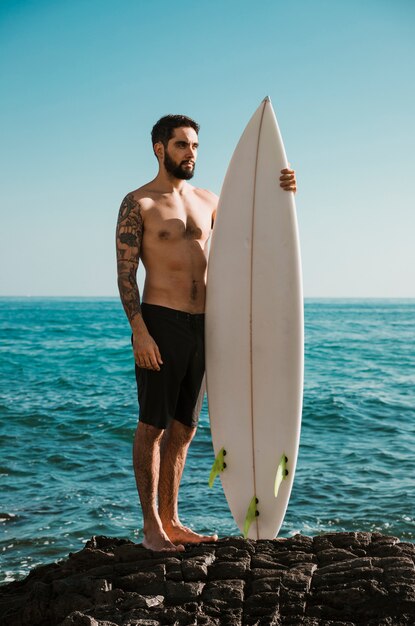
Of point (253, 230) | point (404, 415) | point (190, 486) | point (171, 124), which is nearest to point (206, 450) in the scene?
point (190, 486)

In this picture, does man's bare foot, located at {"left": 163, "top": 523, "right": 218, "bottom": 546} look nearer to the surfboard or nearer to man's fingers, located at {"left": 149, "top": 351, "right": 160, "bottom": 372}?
the surfboard

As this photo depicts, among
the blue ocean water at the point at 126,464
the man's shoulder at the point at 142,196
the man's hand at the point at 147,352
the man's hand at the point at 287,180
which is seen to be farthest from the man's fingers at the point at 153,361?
the blue ocean water at the point at 126,464

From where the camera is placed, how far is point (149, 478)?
368 centimetres

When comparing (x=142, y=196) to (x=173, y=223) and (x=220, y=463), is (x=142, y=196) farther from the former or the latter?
(x=220, y=463)

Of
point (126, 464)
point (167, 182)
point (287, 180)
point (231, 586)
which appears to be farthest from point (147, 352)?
point (126, 464)

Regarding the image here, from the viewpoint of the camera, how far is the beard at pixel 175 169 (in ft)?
12.4

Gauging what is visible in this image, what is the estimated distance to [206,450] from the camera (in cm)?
846

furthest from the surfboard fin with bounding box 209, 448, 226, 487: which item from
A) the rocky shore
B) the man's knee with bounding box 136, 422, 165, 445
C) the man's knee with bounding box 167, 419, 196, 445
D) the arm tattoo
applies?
the arm tattoo

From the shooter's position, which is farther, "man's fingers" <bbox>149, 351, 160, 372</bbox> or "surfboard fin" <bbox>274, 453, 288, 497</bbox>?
"surfboard fin" <bbox>274, 453, 288, 497</bbox>

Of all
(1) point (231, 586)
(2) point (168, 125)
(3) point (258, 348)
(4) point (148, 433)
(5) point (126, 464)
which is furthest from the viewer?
(5) point (126, 464)

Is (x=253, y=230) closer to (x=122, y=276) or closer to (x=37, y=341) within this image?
(x=122, y=276)

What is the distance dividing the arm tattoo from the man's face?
28 cm

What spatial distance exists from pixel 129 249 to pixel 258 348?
0.94 metres

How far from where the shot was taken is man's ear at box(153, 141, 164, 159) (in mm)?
3796
